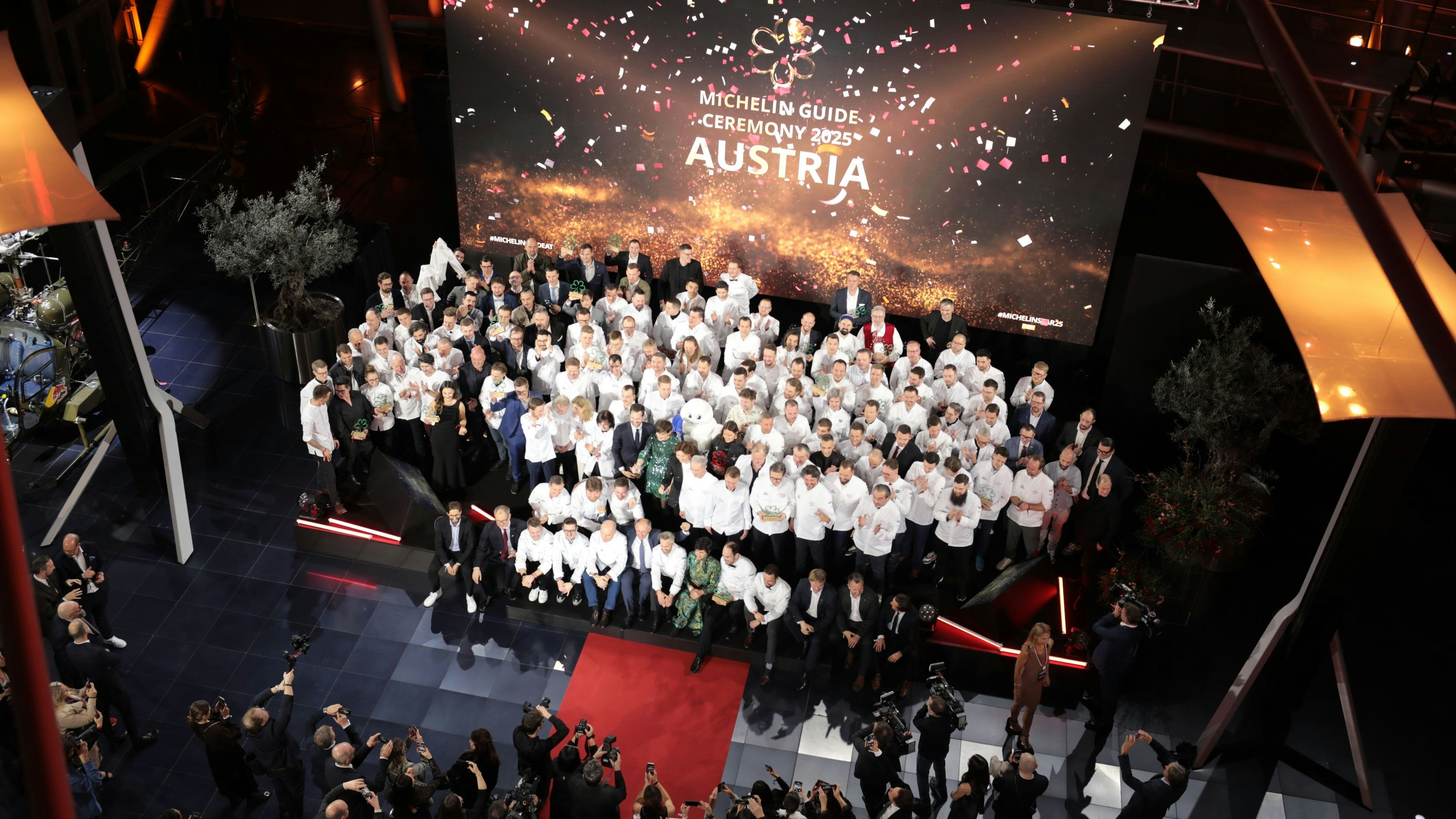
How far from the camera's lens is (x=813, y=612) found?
9.27 metres

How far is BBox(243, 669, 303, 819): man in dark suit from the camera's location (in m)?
7.74

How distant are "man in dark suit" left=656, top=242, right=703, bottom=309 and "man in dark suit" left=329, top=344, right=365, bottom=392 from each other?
334 centimetres

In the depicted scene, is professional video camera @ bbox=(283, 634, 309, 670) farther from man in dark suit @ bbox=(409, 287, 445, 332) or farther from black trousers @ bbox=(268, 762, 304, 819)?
man in dark suit @ bbox=(409, 287, 445, 332)

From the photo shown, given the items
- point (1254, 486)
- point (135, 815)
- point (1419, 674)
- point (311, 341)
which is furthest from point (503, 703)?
point (1419, 674)

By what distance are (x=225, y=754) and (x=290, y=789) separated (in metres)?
0.51

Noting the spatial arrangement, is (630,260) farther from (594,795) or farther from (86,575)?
(594,795)

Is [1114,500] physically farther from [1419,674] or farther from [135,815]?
[135,815]

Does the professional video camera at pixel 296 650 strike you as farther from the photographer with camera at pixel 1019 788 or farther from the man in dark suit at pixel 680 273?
the man in dark suit at pixel 680 273

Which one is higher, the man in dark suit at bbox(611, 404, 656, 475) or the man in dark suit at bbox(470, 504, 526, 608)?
the man in dark suit at bbox(611, 404, 656, 475)

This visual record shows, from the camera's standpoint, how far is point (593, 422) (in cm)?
1021

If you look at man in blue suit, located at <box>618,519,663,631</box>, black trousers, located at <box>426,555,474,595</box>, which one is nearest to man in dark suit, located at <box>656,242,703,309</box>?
man in blue suit, located at <box>618,519,663,631</box>

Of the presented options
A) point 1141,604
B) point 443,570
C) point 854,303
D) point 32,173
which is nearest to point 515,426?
point 443,570

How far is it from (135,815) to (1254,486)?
967cm

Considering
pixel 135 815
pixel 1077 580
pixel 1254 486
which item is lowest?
pixel 135 815
